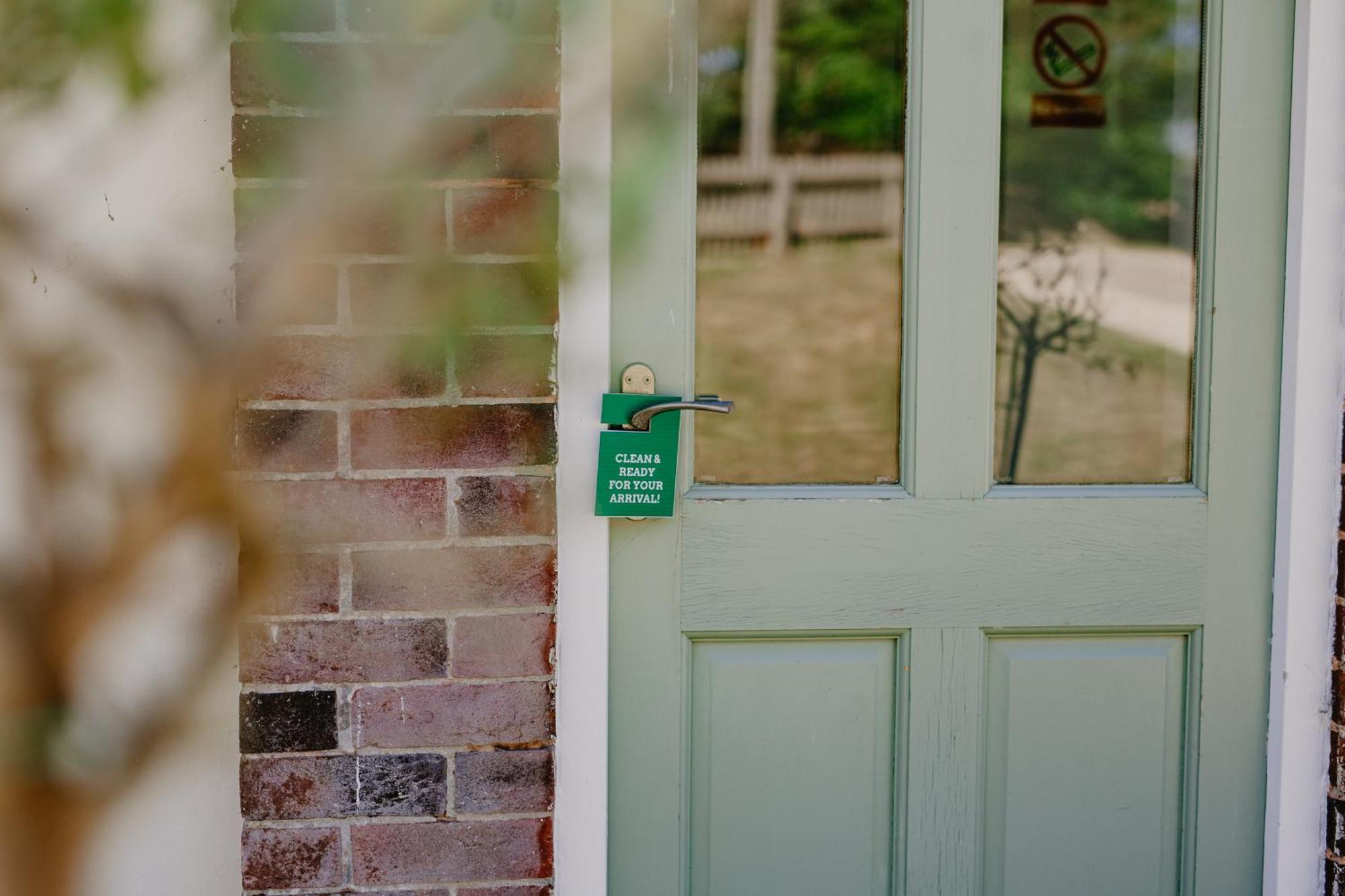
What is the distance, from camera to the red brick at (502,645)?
5.29 feet

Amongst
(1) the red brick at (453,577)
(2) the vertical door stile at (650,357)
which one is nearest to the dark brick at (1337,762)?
(2) the vertical door stile at (650,357)

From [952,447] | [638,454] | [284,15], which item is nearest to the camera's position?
[284,15]

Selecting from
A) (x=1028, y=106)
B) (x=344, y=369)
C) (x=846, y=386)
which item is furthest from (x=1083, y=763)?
(x=344, y=369)

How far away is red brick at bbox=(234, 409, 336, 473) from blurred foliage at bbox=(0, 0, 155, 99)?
1.68 feet

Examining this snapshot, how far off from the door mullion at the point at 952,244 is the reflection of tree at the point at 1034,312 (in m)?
0.04

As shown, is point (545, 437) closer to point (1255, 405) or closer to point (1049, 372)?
point (1049, 372)

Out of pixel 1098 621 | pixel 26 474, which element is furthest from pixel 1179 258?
pixel 26 474

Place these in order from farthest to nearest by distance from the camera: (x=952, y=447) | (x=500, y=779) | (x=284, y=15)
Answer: (x=952, y=447) → (x=500, y=779) → (x=284, y=15)

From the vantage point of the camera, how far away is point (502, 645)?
5.30 feet

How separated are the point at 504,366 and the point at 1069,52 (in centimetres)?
104

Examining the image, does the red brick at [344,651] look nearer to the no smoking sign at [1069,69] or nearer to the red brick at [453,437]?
the red brick at [453,437]

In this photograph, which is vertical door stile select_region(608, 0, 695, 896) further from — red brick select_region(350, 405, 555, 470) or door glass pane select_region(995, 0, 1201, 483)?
door glass pane select_region(995, 0, 1201, 483)

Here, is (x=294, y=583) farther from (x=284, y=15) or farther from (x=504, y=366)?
(x=284, y=15)

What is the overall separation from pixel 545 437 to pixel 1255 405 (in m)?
1.14
